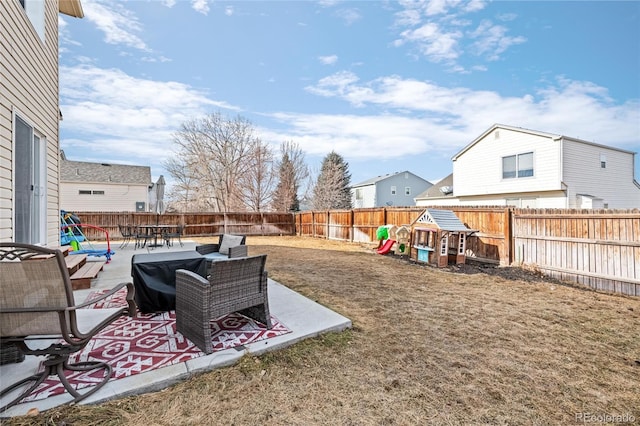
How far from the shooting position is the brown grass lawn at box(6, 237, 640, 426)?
1919mm

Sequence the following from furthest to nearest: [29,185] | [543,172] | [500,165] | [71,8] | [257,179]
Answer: [257,179] → [500,165] → [543,172] → [71,8] → [29,185]

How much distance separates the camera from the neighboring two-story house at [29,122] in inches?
140

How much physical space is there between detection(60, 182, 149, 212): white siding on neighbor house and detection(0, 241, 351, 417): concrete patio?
20.6 metres

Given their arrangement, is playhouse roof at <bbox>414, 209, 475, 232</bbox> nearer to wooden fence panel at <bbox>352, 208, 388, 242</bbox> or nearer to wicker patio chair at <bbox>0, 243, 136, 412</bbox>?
wooden fence panel at <bbox>352, 208, 388, 242</bbox>

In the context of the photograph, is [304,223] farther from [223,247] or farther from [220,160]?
[223,247]

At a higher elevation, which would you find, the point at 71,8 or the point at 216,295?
the point at 71,8

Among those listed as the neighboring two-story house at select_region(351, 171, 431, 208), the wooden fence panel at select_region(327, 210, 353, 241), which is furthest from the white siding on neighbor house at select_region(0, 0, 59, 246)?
the neighboring two-story house at select_region(351, 171, 431, 208)

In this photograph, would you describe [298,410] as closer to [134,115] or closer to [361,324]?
[361,324]

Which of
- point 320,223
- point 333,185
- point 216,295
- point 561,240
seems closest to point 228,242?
point 216,295

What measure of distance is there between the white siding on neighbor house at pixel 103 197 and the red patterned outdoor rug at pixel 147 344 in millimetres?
21863

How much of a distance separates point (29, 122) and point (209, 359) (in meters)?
4.59

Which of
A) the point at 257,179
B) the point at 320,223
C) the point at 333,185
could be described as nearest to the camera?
the point at 320,223

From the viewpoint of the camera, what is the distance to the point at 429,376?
242 centimetres

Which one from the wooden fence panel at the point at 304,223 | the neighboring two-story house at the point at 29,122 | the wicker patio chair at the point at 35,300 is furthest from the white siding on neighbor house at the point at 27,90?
the wooden fence panel at the point at 304,223
